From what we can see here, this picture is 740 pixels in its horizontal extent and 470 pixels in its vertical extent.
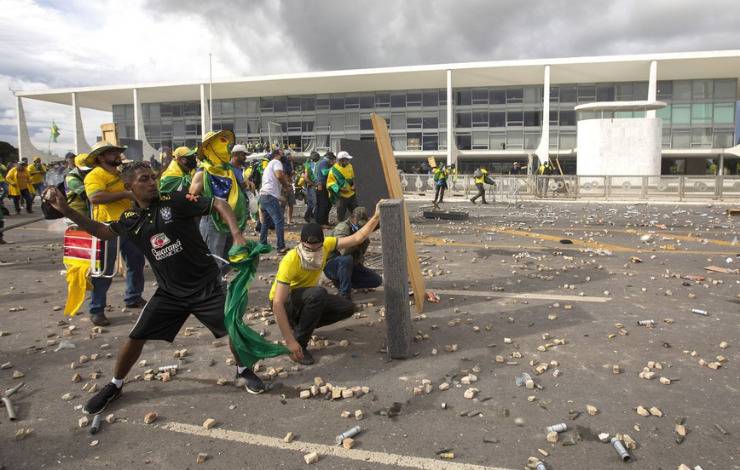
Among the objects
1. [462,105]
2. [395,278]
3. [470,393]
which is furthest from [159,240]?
[462,105]

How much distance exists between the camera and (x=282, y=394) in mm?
3768

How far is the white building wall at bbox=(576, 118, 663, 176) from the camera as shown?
1093 inches

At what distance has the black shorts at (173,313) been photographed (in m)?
3.62

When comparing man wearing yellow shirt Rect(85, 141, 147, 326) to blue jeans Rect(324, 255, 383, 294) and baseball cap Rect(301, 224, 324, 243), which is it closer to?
baseball cap Rect(301, 224, 324, 243)

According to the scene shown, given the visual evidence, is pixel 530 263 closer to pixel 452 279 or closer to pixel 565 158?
pixel 452 279

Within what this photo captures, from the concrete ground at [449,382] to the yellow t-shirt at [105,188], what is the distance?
3.95ft

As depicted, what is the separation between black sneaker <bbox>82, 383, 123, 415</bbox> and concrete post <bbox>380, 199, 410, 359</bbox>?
2.15 m

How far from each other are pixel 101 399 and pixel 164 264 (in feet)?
3.37

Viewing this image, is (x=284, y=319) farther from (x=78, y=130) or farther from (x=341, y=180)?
(x=78, y=130)

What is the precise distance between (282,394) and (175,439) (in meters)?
0.82

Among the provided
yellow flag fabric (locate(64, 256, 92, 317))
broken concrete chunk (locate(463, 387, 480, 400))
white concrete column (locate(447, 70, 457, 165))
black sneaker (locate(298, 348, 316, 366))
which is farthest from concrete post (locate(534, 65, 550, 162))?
yellow flag fabric (locate(64, 256, 92, 317))

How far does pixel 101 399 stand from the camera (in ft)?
11.7

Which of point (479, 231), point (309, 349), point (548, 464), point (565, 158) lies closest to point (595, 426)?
point (548, 464)

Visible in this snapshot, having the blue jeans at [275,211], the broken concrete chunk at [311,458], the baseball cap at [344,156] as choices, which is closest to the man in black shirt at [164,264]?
the broken concrete chunk at [311,458]
